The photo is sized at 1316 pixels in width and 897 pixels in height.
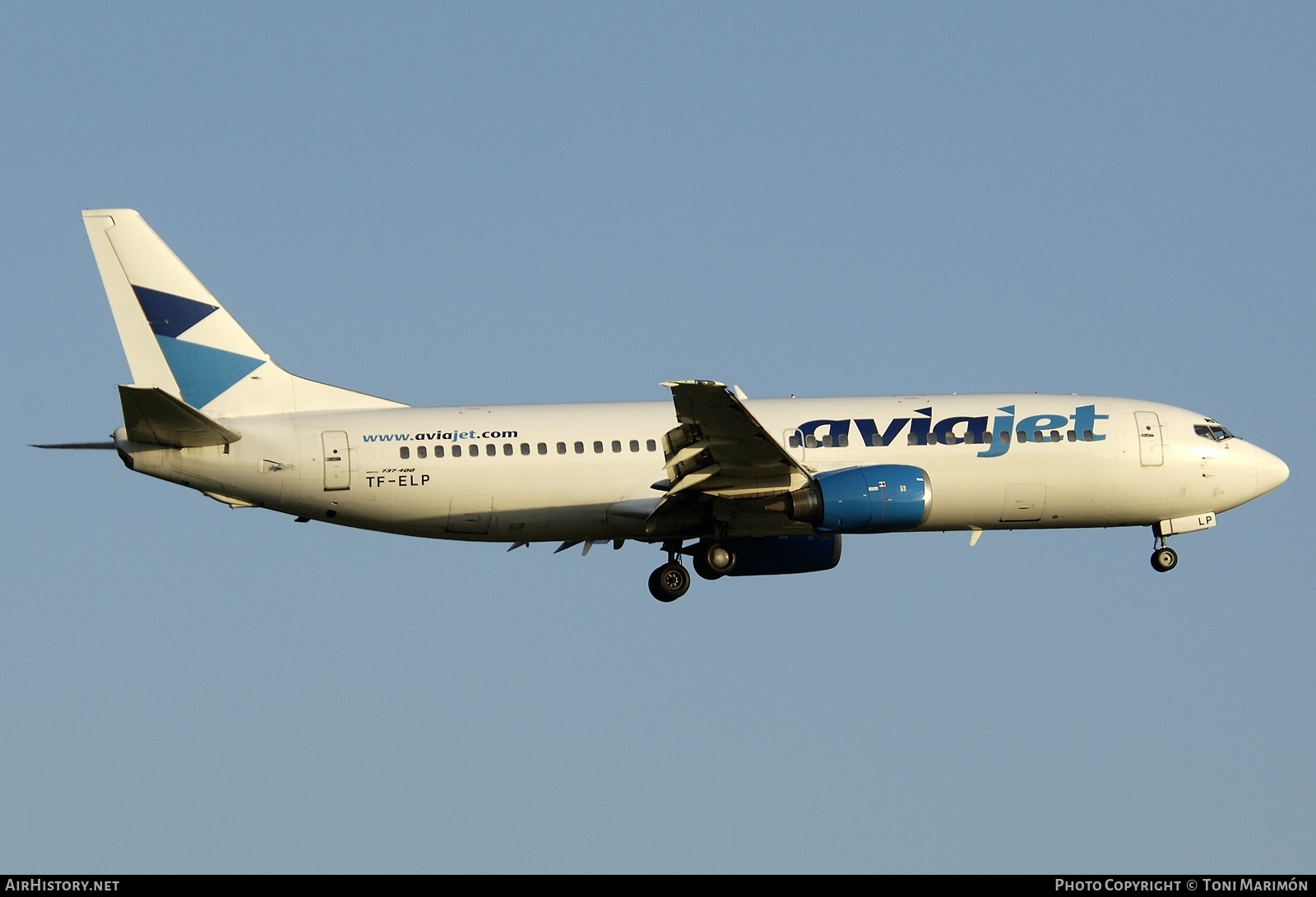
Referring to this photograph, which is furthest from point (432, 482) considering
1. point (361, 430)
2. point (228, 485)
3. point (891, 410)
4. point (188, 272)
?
point (891, 410)

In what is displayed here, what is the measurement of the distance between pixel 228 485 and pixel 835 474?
1496 centimetres

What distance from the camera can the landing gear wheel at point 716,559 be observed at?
150 ft

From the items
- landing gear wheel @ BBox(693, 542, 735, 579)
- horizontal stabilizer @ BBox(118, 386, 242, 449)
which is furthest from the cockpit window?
horizontal stabilizer @ BBox(118, 386, 242, 449)

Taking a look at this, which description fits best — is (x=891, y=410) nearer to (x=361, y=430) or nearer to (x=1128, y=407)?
(x=1128, y=407)

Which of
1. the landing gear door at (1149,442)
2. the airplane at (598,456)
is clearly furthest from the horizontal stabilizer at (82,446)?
the landing gear door at (1149,442)

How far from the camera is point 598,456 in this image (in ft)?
147

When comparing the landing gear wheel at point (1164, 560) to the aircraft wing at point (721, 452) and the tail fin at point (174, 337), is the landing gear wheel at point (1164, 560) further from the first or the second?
the tail fin at point (174, 337)

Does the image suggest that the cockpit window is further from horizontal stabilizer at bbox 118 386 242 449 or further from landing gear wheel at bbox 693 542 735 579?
horizontal stabilizer at bbox 118 386 242 449

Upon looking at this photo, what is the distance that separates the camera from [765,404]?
46.5m

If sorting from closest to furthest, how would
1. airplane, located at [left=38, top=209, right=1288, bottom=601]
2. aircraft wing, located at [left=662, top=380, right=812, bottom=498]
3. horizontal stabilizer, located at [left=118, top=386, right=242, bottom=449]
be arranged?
horizontal stabilizer, located at [left=118, top=386, right=242, bottom=449]
aircraft wing, located at [left=662, top=380, right=812, bottom=498]
airplane, located at [left=38, top=209, right=1288, bottom=601]

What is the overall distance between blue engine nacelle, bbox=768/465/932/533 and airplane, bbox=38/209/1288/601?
5 centimetres

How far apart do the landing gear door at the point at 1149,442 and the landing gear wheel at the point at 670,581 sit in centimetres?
1262

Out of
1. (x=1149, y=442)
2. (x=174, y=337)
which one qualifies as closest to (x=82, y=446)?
(x=174, y=337)

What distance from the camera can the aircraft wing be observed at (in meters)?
40.9
